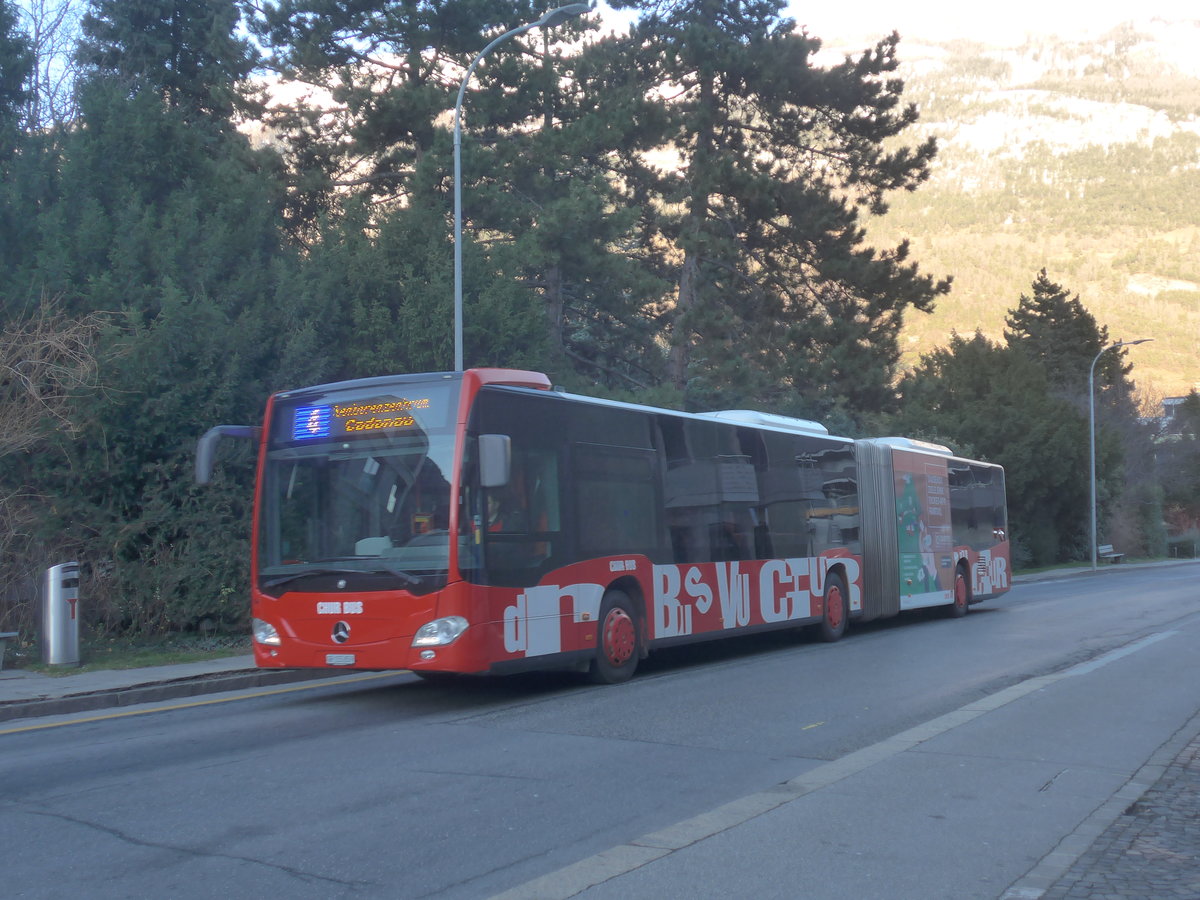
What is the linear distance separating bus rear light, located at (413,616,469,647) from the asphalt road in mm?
686

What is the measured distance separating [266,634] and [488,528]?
2.47 m

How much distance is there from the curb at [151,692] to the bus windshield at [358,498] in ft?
5.79

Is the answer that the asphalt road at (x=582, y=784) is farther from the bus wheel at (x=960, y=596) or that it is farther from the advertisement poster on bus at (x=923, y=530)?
the bus wheel at (x=960, y=596)

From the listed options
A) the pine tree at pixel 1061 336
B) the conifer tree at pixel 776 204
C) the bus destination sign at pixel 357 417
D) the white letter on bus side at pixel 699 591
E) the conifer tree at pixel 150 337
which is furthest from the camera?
the pine tree at pixel 1061 336

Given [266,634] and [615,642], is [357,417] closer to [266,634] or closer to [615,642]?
[266,634]

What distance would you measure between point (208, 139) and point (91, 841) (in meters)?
22.8

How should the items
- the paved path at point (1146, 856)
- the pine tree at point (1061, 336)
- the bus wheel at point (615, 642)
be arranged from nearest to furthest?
the paved path at point (1146, 856)
the bus wheel at point (615, 642)
the pine tree at point (1061, 336)

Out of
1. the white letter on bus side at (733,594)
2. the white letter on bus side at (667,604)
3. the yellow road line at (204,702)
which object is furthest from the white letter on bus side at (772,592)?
the yellow road line at (204,702)

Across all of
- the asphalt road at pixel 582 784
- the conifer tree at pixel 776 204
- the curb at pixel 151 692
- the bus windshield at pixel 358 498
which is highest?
the conifer tree at pixel 776 204

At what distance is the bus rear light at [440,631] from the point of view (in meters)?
10.3

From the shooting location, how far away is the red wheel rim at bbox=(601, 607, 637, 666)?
12406 mm

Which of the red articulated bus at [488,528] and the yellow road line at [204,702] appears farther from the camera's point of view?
the red articulated bus at [488,528]

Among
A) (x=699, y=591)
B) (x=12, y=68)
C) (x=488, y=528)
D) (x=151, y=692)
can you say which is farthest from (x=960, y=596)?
(x=12, y=68)

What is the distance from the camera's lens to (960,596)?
76.6 feet
